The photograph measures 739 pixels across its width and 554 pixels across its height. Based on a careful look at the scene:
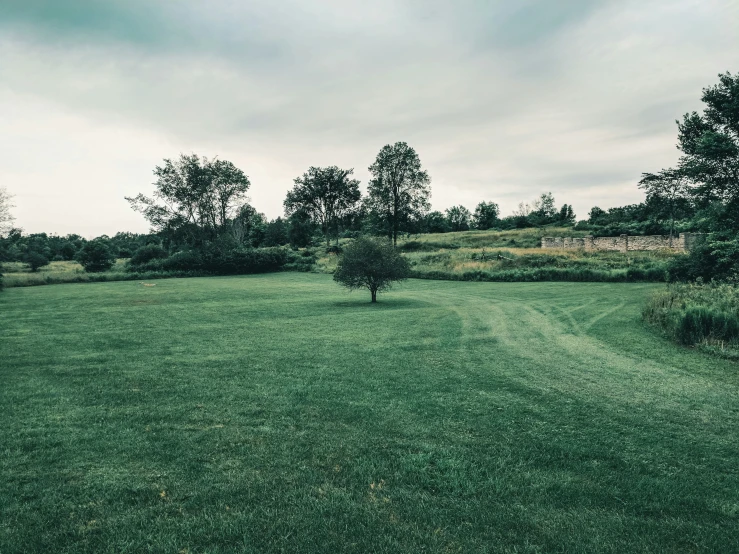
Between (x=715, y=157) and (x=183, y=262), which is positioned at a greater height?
(x=715, y=157)

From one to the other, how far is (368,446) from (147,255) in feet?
178

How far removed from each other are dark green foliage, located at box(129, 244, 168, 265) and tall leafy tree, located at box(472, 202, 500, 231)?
69.6 meters

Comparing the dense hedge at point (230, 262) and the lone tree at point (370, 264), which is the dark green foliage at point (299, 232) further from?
the lone tree at point (370, 264)

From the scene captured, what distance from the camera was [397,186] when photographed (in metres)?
59.2

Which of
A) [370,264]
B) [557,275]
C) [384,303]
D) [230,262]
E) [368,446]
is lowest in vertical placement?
[557,275]

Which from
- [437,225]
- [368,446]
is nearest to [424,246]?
[437,225]

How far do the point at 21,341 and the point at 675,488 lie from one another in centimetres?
1614

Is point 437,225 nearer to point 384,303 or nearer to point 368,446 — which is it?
point 384,303

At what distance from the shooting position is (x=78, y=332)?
14625 mm

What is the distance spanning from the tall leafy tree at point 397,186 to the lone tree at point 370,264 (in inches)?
1421

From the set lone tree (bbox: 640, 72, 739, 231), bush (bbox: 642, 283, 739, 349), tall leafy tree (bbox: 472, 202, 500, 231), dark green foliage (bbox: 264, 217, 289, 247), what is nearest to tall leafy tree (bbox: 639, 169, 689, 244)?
lone tree (bbox: 640, 72, 739, 231)

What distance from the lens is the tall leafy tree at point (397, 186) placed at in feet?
191

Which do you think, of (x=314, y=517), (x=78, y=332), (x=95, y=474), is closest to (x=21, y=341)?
(x=78, y=332)

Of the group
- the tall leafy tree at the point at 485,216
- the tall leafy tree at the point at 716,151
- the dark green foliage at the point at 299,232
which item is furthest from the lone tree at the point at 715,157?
the tall leafy tree at the point at 485,216
